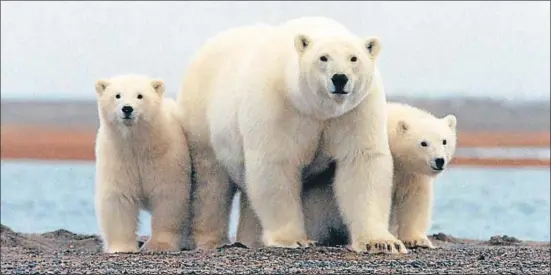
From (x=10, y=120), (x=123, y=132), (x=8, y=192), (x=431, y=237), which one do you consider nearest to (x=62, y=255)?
(x=123, y=132)

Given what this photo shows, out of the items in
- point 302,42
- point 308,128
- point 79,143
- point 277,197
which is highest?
point 79,143

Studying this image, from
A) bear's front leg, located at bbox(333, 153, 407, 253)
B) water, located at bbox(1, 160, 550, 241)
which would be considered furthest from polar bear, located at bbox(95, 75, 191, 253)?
bear's front leg, located at bbox(333, 153, 407, 253)

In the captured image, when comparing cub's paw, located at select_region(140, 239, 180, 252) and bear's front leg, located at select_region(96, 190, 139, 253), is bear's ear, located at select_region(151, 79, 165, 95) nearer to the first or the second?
bear's front leg, located at select_region(96, 190, 139, 253)

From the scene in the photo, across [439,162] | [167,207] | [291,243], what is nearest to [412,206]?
[439,162]

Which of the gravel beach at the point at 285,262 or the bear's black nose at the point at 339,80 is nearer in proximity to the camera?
the gravel beach at the point at 285,262

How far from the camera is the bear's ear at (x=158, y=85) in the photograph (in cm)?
656

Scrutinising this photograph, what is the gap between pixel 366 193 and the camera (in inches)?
232

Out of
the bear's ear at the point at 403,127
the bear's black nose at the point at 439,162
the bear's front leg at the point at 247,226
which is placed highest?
the bear's ear at the point at 403,127

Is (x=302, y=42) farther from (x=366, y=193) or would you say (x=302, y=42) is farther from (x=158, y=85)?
(x=158, y=85)

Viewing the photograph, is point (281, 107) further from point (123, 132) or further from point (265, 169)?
point (123, 132)

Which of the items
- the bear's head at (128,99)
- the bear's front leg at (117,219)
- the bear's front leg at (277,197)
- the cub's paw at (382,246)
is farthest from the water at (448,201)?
the cub's paw at (382,246)

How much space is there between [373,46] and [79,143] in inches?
368

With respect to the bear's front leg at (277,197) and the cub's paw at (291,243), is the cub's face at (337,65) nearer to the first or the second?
the bear's front leg at (277,197)

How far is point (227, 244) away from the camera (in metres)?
6.70
